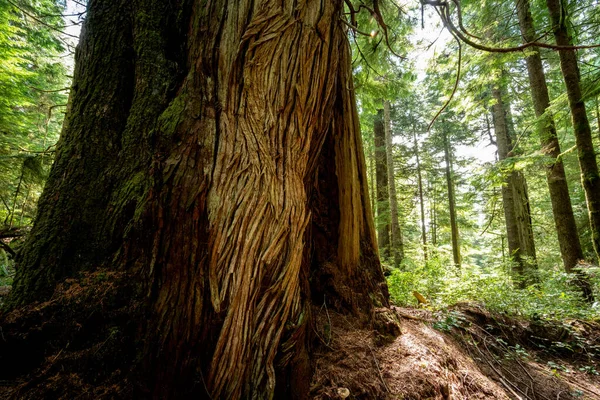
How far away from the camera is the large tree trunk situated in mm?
1197

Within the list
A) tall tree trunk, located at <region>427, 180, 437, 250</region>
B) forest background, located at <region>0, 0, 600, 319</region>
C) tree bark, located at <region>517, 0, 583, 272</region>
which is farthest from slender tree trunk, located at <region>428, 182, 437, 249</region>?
tree bark, located at <region>517, 0, 583, 272</region>

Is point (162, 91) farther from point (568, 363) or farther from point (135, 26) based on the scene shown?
point (568, 363)

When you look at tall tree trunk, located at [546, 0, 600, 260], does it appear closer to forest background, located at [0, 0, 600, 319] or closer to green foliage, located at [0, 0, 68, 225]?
forest background, located at [0, 0, 600, 319]

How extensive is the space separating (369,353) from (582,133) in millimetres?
5365

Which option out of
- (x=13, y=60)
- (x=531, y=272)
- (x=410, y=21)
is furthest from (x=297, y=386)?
(x=13, y=60)

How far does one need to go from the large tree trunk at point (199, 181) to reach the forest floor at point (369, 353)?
0.13 metres

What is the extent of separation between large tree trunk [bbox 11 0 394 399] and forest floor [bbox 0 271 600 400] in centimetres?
13

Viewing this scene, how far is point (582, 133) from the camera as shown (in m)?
4.17

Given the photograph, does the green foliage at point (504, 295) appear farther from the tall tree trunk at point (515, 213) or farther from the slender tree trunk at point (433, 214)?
the slender tree trunk at point (433, 214)

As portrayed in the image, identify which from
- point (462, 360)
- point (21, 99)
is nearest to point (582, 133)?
point (462, 360)

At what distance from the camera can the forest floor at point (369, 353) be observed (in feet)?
3.45

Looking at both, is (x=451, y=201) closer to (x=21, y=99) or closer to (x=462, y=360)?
(x=462, y=360)

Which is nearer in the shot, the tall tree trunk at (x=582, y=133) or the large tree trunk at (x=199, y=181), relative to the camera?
the large tree trunk at (x=199, y=181)

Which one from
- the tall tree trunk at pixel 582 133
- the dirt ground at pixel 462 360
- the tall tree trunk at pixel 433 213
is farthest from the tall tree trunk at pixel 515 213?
the tall tree trunk at pixel 433 213
